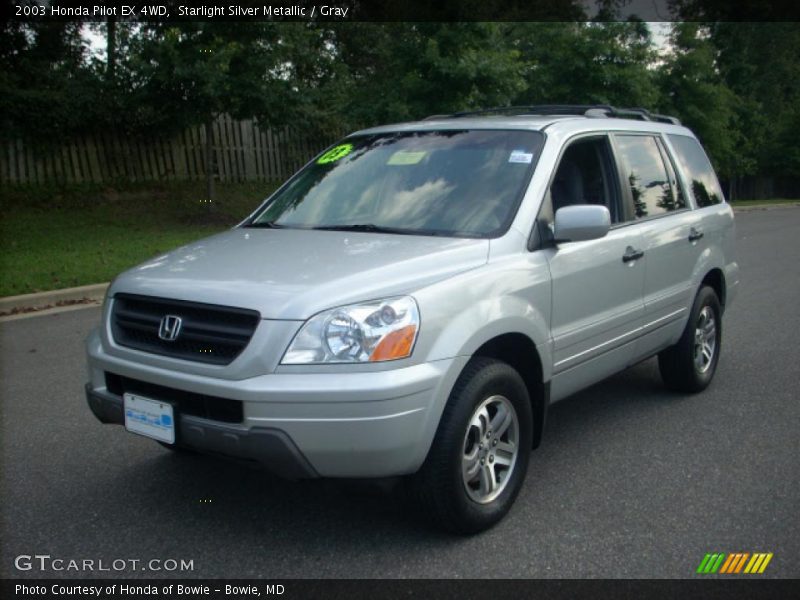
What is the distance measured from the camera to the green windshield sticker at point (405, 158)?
443 cm

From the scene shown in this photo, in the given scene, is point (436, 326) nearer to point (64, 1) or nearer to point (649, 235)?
point (649, 235)

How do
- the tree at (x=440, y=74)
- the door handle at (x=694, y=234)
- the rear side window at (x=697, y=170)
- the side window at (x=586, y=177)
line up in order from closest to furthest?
1. the side window at (x=586, y=177)
2. the door handle at (x=694, y=234)
3. the rear side window at (x=697, y=170)
4. the tree at (x=440, y=74)

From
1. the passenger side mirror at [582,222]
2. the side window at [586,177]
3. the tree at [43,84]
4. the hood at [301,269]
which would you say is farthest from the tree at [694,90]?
the hood at [301,269]

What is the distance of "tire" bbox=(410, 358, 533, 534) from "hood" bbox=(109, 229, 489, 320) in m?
0.51

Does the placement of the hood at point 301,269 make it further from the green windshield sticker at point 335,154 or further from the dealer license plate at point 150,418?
the green windshield sticker at point 335,154

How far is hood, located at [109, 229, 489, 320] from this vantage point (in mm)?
3148

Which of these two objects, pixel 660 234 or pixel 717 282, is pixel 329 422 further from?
pixel 717 282

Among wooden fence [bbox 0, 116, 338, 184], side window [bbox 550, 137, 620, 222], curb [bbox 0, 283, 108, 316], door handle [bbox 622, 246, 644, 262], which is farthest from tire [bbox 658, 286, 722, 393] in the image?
wooden fence [bbox 0, 116, 338, 184]

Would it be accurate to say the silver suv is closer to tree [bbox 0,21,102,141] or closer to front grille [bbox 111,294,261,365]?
Result: front grille [bbox 111,294,261,365]

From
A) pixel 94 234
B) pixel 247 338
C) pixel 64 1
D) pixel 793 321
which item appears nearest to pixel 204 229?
pixel 94 234

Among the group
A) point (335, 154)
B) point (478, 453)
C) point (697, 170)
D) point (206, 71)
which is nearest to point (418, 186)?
point (335, 154)

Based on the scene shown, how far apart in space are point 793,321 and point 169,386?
710 centimetres

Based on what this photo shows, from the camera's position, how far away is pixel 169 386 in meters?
3.25

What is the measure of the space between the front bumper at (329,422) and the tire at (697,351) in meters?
2.97
